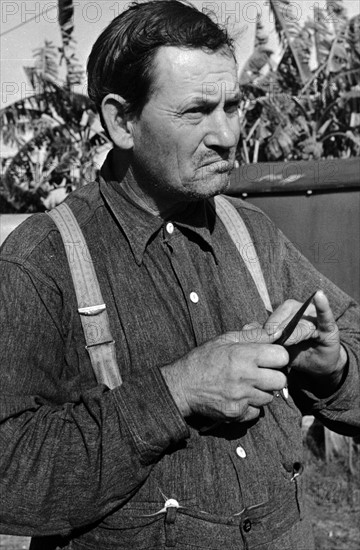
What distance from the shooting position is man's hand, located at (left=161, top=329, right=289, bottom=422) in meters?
1.50

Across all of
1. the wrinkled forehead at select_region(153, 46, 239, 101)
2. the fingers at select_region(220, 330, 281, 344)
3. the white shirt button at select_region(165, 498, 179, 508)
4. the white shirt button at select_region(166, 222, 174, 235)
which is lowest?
the white shirt button at select_region(165, 498, 179, 508)

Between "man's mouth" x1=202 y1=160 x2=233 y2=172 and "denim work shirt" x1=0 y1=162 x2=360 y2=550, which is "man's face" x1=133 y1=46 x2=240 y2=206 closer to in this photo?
"man's mouth" x1=202 y1=160 x2=233 y2=172

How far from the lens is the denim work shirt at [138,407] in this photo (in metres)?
1.49

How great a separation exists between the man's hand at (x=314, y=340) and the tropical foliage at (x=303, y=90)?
6.08 m

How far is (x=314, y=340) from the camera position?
1.70m

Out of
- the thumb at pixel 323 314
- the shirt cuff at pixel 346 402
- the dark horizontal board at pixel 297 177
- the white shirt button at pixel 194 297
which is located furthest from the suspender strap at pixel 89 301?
the dark horizontal board at pixel 297 177

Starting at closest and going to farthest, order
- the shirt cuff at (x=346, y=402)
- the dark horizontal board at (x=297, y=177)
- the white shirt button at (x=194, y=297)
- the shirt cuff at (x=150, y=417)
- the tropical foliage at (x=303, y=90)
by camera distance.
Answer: the shirt cuff at (x=150, y=417) < the white shirt button at (x=194, y=297) < the shirt cuff at (x=346, y=402) < the dark horizontal board at (x=297, y=177) < the tropical foliage at (x=303, y=90)

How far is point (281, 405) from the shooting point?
1.78m

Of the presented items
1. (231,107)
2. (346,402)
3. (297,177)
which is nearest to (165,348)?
(346,402)

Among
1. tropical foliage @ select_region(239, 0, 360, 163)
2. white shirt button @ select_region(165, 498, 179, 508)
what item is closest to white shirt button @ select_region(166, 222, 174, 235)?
white shirt button @ select_region(165, 498, 179, 508)

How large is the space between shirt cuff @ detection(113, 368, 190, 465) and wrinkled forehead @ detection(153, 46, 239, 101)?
68 cm

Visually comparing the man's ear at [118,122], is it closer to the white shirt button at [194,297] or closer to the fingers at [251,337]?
the white shirt button at [194,297]

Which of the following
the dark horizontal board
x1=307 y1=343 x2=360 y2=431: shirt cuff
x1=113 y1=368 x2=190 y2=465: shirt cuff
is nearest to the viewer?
x1=113 y1=368 x2=190 y2=465: shirt cuff

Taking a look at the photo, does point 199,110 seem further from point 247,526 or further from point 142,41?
point 247,526
